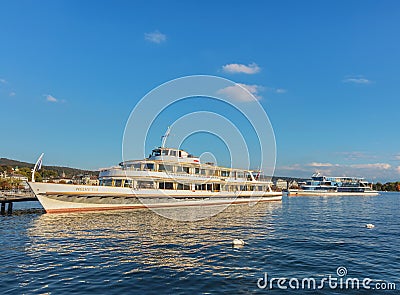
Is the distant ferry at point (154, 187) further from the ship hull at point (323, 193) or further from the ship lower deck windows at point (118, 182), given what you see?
the ship hull at point (323, 193)

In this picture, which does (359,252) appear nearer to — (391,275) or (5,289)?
(391,275)

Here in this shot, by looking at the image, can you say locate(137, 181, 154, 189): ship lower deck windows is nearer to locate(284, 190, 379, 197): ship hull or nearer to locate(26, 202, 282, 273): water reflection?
locate(26, 202, 282, 273): water reflection

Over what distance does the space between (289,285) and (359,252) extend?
8218mm

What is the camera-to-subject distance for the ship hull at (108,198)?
34.1 metres

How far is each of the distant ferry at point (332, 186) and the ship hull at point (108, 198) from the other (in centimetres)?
9311

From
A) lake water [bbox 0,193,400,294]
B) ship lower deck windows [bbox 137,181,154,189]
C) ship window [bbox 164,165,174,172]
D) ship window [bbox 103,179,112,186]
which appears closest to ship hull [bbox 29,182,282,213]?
ship lower deck windows [bbox 137,181,154,189]

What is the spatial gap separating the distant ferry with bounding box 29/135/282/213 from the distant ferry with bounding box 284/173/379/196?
83.2m

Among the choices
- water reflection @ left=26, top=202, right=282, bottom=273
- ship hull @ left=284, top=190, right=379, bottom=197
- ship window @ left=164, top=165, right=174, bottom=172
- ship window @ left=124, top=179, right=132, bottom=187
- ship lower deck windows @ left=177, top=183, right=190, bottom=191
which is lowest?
ship hull @ left=284, top=190, right=379, bottom=197

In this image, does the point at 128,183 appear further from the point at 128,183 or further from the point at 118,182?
the point at 118,182

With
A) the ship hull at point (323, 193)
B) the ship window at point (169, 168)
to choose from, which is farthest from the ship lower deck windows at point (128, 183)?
the ship hull at point (323, 193)

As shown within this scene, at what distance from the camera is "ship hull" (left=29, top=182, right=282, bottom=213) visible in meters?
34.1

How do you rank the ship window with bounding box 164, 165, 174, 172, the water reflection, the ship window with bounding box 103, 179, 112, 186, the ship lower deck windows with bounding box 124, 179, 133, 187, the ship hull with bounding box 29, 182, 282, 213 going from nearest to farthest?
1. the water reflection
2. the ship hull with bounding box 29, 182, 282, 213
3. the ship lower deck windows with bounding box 124, 179, 133, 187
4. the ship window with bounding box 103, 179, 112, 186
5. the ship window with bounding box 164, 165, 174, 172

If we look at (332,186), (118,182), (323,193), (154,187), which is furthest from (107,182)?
(332,186)

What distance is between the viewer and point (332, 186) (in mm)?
128125
